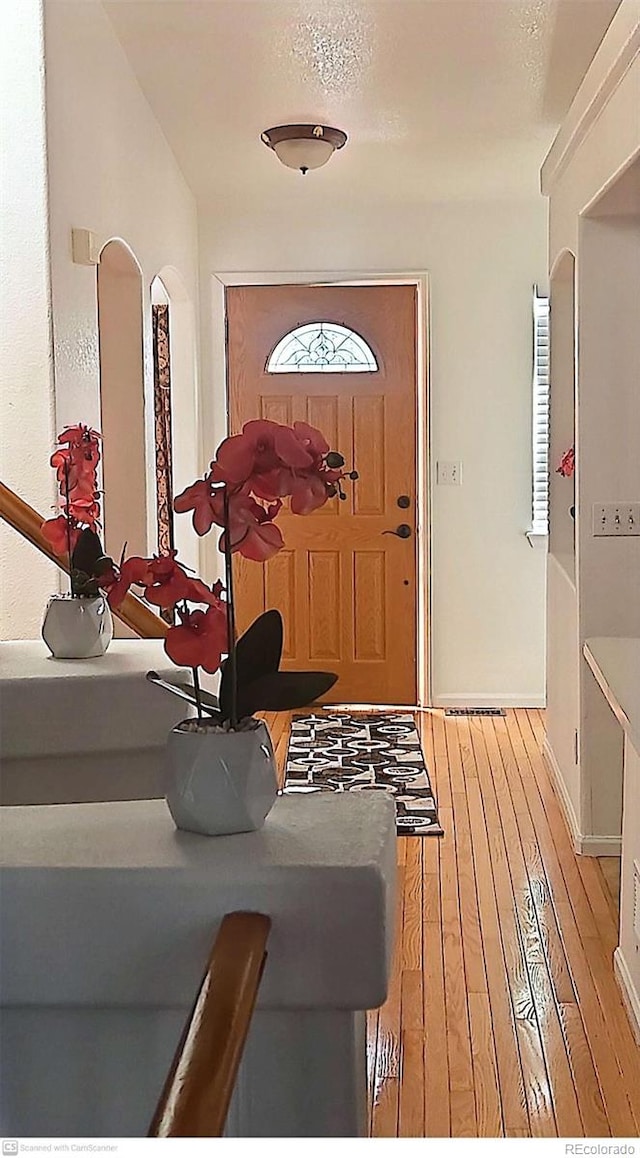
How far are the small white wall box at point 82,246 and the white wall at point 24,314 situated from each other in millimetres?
237

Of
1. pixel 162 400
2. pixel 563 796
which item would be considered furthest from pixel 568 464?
pixel 162 400

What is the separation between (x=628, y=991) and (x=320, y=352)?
390 centimetres

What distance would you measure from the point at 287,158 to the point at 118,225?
109cm

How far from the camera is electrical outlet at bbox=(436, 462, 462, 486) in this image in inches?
242

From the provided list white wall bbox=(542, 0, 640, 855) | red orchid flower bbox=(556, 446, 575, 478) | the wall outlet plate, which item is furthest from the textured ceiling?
the wall outlet plate

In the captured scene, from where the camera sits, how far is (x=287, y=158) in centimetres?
466

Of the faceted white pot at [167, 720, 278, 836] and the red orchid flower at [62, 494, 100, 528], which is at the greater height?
the red orchid flower at [62, 494, 100, 528]

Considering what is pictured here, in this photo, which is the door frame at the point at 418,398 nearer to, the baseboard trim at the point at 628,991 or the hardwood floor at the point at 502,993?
the hardwood floor at the point at 502,993

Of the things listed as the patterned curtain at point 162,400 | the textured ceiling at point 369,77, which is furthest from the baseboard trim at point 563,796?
the textured ceiling at point 369,77

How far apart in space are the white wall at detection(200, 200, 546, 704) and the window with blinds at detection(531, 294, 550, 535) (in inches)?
1.6

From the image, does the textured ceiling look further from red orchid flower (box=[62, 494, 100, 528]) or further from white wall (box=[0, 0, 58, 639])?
red orchid flower (box=[62, 494, 100, 528])

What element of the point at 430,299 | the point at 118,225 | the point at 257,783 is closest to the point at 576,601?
the point at 118,225

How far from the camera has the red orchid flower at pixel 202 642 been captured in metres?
1.36

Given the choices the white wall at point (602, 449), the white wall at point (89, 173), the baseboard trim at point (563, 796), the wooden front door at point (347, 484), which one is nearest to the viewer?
the white wall at point (89, 173)
